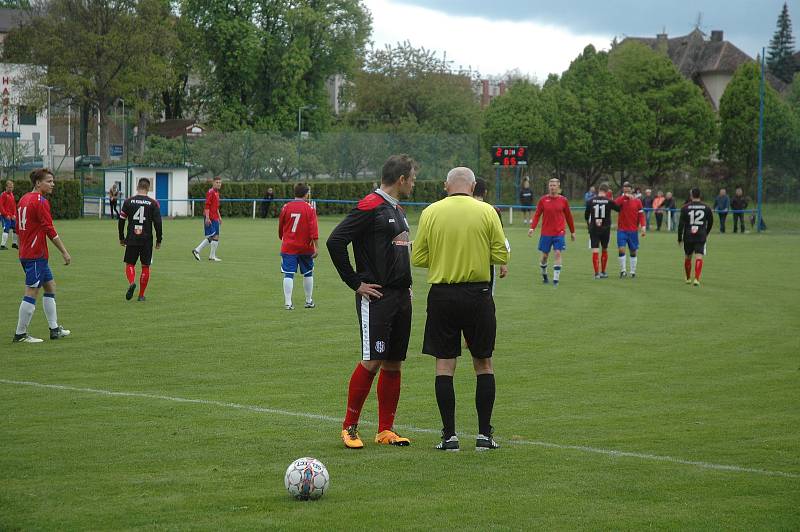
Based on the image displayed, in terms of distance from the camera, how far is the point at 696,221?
2253cm

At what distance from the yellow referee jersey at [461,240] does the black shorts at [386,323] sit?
12.2 inches

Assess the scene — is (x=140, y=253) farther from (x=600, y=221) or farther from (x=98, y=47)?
(x=98, y=47)

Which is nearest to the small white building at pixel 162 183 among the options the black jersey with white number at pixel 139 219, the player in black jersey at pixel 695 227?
the player in black jersey at pixel 695 227

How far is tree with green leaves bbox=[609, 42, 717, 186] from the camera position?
62000 millimetres

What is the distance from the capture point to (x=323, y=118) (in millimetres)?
80125

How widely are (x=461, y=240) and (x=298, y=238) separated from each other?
9891 mm

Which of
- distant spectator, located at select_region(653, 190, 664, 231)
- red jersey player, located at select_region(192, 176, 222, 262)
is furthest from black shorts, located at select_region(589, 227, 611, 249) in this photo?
distant spectator, located at select_region(653, 190, 664, 231)

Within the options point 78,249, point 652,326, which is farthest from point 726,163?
point 652,326

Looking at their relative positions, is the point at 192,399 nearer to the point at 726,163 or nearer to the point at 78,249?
the point at 78,249

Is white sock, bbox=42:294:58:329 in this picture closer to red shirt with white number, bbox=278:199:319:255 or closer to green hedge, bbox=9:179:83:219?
red shirt with white number, bbox=278:199:319:255

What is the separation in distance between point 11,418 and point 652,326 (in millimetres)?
10161

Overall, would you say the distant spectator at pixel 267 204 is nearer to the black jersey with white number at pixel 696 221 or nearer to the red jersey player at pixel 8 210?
the red jersey player at pixel 8 210

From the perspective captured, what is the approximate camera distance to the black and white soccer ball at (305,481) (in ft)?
20.8

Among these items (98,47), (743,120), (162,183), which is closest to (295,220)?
(162,183)
